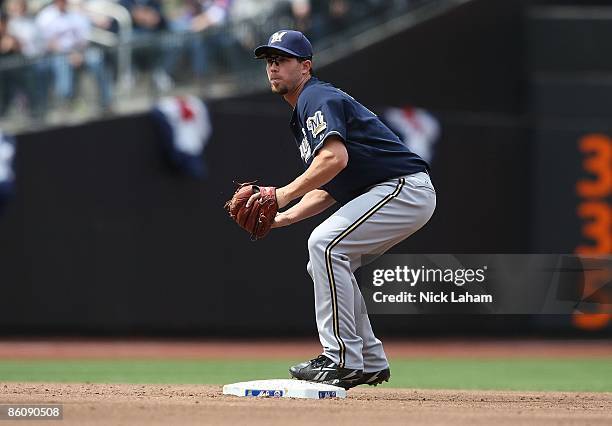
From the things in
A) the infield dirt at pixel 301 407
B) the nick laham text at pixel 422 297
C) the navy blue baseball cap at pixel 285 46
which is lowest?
the infield dirt at pixel 301 407

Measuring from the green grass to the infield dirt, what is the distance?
5.75 feet

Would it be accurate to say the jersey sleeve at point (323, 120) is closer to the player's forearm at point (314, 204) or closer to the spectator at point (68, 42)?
the player's forearm at point (314, 204)

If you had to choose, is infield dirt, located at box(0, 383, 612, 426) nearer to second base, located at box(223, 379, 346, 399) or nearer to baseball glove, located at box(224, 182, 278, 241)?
second base, located at box(223, 379, 346, 399)

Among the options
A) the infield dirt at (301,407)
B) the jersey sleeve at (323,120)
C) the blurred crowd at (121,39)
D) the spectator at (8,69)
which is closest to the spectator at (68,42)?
the blurred crowd at (121,39)

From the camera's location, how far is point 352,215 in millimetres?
6293

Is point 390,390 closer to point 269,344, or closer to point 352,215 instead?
point 352,215

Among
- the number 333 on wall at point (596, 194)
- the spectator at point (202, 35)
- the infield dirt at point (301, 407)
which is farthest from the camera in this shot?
the number 333 on wall at point (596, 194)

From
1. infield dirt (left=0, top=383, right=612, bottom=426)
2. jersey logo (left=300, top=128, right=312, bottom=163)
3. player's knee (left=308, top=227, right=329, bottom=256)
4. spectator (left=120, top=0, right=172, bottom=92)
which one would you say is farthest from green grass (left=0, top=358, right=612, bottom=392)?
spectator (left=120, top=0, right=172, bottom=92)

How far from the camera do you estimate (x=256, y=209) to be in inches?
246

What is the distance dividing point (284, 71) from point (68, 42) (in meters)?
6.98

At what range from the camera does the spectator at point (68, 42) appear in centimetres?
1248

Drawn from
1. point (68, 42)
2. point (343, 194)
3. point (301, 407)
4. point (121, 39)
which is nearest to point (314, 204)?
point (343, 194)

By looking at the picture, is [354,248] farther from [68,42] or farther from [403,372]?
[68,42]

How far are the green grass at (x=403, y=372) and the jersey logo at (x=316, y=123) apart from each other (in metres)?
2.94
